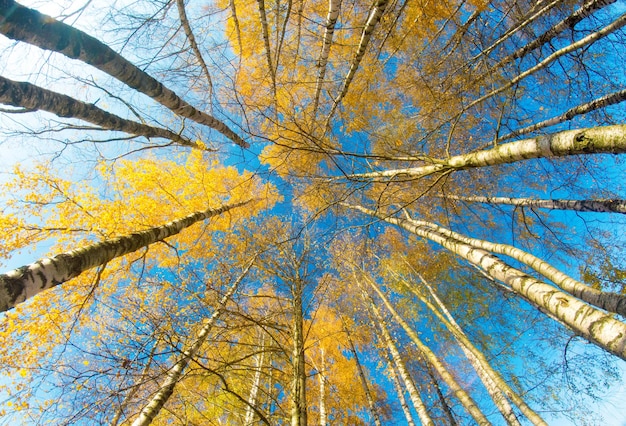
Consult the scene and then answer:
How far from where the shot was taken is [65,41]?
2543mm

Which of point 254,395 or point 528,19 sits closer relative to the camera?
point 528,19

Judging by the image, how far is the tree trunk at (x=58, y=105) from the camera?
2682 mm

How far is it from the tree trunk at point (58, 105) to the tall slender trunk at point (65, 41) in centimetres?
63

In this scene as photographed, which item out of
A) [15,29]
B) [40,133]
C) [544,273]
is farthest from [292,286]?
[15,29]

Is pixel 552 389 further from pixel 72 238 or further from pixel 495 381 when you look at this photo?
pixel 72 238

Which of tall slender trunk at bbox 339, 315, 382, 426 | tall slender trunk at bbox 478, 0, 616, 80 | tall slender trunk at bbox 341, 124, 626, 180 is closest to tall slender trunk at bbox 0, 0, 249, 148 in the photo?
tall slender trunk at bbox 341, 124, 626, 180

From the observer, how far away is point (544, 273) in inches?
117

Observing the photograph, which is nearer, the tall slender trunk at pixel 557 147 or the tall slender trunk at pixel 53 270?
the tall slender trunk at pixel 557 147

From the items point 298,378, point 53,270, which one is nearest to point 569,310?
point 298,378

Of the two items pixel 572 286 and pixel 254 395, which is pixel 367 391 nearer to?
pixel 254 395

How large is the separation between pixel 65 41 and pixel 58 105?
100 cm

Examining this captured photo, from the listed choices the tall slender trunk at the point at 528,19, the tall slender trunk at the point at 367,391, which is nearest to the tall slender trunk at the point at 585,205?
the tall slender trunk at the point at 528,19

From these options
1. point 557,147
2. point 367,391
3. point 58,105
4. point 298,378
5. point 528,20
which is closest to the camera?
point 557,147

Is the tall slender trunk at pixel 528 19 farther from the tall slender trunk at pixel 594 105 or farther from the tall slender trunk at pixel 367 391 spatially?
the tall slender trunk at pixel 367 391
